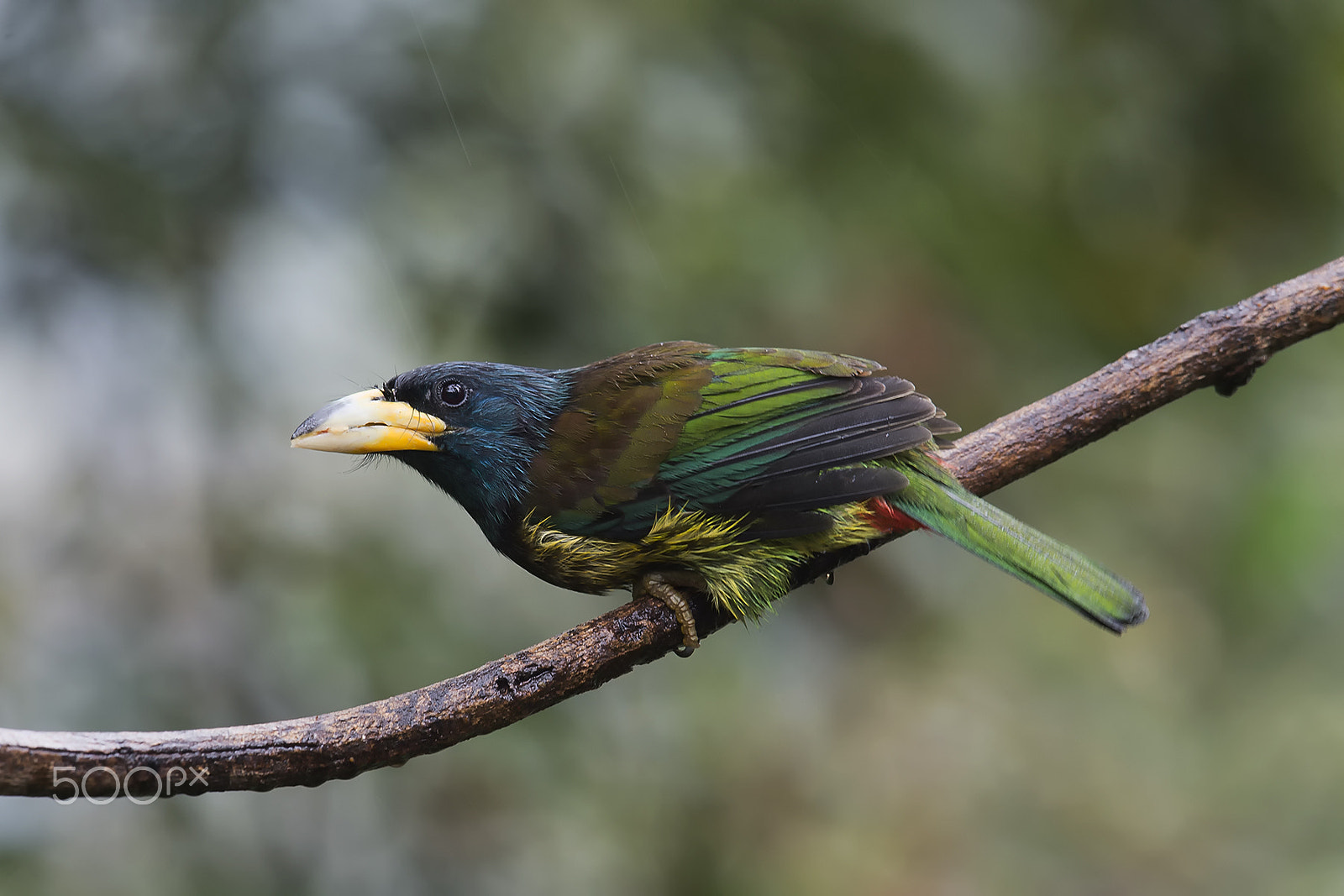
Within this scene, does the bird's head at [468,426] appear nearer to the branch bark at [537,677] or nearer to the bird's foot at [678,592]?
the bird's foot at [678,592]

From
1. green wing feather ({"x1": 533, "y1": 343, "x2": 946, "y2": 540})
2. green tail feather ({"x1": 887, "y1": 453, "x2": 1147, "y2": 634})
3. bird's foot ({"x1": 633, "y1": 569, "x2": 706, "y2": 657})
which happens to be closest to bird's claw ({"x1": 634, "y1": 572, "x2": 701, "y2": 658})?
bird's foot ({"x1": 633, "y1": 569, "x2": 706, "y2": 657})

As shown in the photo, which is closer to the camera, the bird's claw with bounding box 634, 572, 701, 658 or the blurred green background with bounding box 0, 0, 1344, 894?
the bird's claw with bounding box 634, 572, 701, 658

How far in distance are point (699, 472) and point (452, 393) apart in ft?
2.15

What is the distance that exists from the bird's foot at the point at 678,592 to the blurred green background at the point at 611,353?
79 centimetres

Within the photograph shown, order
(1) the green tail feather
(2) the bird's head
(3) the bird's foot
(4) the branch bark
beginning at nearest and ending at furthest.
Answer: (4) the branch bark
(1) the green tail feather
(3) the bird's foot
(2) the bird's head

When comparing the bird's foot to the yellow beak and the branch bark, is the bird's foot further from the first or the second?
the yellow beak

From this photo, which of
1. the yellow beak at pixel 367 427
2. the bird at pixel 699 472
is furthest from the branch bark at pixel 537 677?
the yellow beak at pixel 367 427

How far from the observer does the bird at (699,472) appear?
2600 mm

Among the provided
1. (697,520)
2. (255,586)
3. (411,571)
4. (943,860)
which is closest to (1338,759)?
(943,860)

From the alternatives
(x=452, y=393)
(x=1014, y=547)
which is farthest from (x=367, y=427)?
(x=1014, y=547)

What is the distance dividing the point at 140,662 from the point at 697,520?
1.66 m

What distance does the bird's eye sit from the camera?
2859mm

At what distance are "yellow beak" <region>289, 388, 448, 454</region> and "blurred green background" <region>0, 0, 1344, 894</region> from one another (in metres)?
0.68

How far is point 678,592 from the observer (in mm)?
2688
